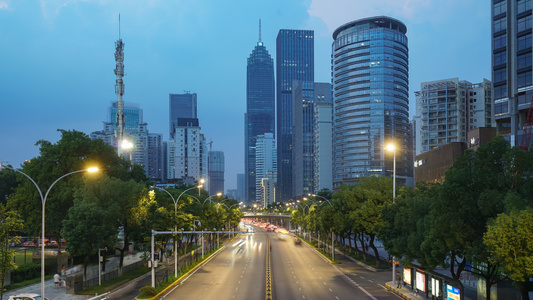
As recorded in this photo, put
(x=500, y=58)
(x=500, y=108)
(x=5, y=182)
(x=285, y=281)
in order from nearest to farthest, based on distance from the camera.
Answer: (x=285, y=281)
(x=500, y=108)
(x=500, y=58)
(x=5, y=182)

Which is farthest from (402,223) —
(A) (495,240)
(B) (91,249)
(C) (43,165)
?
(C) (43,165)

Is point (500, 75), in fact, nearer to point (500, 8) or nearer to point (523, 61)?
point (523, 61)

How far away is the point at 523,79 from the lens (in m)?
70.9

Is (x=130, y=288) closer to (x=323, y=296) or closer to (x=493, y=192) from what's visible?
(x=323, y=296)

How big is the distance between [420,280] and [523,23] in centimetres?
5091

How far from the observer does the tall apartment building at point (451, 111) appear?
179 metres

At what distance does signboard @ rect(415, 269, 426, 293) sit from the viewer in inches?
1544

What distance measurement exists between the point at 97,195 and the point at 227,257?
32.1m

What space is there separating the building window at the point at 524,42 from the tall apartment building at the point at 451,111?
11115 centimetres

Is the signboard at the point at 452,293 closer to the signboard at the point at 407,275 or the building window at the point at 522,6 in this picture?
the signboard at the point at 407,275

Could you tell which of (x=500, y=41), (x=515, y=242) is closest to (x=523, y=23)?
(x=500, y=41)

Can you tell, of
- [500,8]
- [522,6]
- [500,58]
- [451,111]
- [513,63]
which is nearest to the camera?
[522,6]

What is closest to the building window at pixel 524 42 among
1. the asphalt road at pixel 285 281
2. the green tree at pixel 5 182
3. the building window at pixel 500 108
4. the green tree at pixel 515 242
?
the building window at pixel 500 108

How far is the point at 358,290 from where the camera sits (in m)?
43.7
